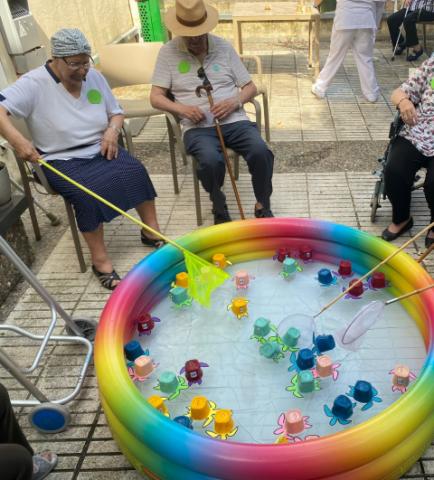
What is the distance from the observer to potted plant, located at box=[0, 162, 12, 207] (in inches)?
126

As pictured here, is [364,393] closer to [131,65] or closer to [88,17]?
[131,65]

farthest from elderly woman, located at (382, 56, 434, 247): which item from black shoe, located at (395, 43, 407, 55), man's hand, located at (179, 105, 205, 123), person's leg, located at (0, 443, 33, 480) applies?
black shoe, located at (395, 43, 407, 55)

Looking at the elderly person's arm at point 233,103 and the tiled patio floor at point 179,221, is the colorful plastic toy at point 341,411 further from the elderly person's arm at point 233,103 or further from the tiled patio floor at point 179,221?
the elderly person's arm at point 233,103

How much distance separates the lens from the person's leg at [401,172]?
10.6 ft

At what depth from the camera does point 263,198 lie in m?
3.70

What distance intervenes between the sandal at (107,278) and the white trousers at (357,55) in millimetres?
4188

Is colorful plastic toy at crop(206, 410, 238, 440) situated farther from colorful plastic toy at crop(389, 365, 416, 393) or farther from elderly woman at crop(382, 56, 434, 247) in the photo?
elderly woman at crop(382, 56, 434, 247)

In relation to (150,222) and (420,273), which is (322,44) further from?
(420,273)

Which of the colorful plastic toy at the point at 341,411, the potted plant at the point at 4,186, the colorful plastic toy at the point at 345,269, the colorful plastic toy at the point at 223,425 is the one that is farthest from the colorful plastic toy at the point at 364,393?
the potted plant at the point at 4,186

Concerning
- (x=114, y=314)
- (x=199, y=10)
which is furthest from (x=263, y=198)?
(x=114, y=314)

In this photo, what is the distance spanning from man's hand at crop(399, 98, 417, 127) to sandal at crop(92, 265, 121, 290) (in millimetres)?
2192

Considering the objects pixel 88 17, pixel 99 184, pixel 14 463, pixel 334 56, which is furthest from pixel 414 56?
pixel 14 463

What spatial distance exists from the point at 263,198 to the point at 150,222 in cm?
88

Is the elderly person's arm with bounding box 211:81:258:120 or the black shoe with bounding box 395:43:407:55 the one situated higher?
the elderly person's arm with bounding box 211:81:258:120
